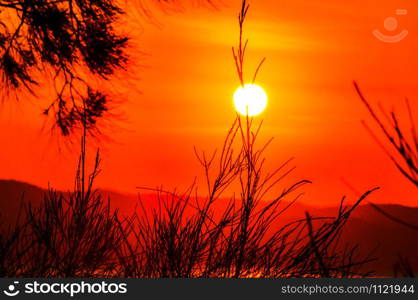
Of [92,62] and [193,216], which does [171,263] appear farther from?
[92,62]

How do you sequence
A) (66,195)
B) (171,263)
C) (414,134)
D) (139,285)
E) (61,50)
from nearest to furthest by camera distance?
(414,134) → (139,285) → (171,263) → (66,195) → (61,50)

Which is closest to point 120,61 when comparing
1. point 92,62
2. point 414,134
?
point 92,62

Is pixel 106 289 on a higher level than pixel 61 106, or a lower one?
lower

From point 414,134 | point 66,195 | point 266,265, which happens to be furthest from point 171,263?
point 414,134

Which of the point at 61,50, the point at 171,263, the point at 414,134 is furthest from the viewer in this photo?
the point at 61,50

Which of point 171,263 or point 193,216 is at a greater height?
point 193,216

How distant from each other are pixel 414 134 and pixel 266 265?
1727 mm

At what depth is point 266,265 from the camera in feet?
10.9

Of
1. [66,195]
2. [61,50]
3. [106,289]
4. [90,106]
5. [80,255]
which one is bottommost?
[106,289]

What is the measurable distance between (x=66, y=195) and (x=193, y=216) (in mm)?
796

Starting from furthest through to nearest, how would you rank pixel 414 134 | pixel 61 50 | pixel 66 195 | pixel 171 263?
pixel 61 50
pixel 66 195
pixel 171 263
pixel 414 134

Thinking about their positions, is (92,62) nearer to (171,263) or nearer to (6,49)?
(6,49)

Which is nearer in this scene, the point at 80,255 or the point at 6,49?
the point at 80,255

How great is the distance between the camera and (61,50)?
7.28 meters
